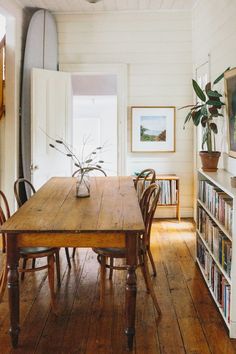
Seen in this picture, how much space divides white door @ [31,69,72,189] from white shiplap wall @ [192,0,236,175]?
1872 mm

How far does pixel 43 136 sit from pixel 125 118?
4.10 ft

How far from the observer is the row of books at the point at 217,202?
116 inches

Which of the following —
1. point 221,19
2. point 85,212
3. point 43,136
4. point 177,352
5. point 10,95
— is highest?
point 221,19

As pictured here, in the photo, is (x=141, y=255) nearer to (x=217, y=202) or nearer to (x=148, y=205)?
(x=148, y=205)

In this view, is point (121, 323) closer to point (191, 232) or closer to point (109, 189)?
point (109, 189)

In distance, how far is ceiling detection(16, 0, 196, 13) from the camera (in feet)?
18.1

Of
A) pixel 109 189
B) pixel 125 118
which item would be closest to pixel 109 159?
pixel 125 118

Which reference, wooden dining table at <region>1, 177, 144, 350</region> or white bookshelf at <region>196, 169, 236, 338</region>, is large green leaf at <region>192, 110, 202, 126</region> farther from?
wooden dining table at <region>1, 177, 144, 350</region>

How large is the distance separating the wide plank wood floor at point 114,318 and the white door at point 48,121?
1873 millimetres

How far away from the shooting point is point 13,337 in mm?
2564

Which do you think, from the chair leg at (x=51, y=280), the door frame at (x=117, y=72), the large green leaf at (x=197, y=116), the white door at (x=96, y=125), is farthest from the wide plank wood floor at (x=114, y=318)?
the white door at (x=96, y=125)

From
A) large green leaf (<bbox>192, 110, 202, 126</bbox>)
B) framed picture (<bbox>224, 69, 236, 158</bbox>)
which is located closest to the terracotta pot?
framed picture (<bbox>224, 69, 236, 158</bbox>)

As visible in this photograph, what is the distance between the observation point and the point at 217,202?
3.29 metres

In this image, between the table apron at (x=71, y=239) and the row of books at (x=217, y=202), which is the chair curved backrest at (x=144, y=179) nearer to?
the row of books at (x=217, y=202)
